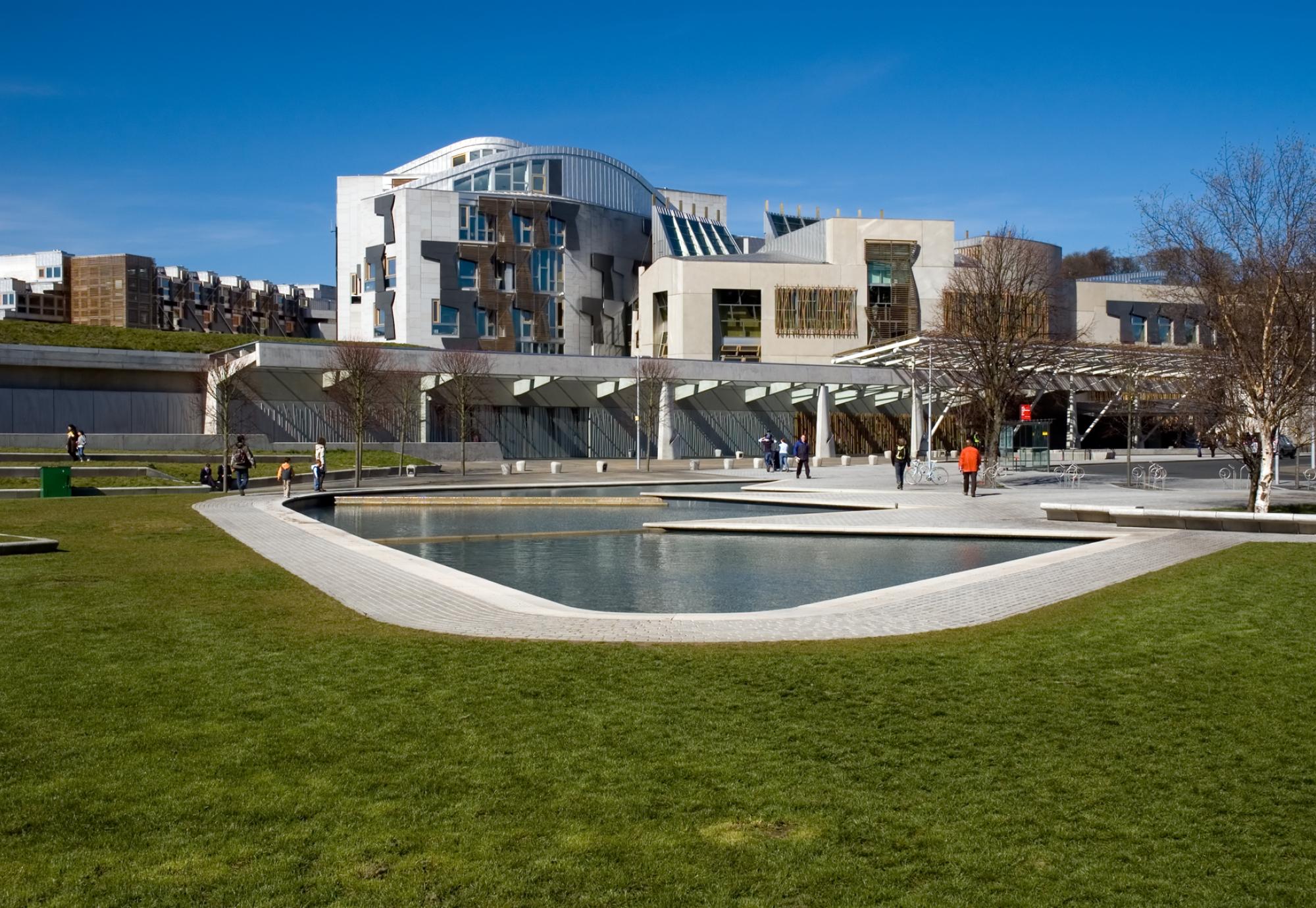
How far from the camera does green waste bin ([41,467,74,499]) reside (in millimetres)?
27359

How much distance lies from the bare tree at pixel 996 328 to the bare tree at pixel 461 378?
19720mm

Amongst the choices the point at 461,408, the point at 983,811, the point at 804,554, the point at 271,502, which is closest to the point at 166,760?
the point at 983,811

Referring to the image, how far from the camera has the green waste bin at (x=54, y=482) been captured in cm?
2736

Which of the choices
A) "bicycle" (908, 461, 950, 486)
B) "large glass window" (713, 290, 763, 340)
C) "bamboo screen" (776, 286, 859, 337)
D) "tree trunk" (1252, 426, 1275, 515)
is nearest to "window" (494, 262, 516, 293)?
"large glass window" (713, 290, 763, 340)

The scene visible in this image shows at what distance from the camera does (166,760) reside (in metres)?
5.96

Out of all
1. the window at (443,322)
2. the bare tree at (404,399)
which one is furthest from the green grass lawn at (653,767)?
the window at (443,322)

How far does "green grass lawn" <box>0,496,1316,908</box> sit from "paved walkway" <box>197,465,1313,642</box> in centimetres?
72

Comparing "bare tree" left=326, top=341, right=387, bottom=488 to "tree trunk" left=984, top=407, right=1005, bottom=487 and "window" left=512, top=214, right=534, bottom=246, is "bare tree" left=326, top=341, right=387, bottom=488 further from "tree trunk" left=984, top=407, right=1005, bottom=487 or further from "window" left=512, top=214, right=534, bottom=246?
"window" left=512, top=214, right=534, bottom=246

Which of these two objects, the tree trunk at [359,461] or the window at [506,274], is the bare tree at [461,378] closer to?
the tree trunk at [359,461]

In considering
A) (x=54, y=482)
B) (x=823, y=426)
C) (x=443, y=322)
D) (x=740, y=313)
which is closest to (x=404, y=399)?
(x=54, y=482)

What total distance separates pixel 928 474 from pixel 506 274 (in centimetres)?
4237

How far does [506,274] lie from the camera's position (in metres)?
73.5

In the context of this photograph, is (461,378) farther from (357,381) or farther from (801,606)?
(801,606)

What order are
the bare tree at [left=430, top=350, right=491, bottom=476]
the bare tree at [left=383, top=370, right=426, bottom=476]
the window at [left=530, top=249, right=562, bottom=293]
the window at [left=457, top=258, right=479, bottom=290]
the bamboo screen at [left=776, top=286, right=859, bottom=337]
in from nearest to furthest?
the bare tree at [left=430, top=350, right=491, bottom=476] < the bare tree at [left=383, top=370, right=426, bottom=476] < the bamboo screen at [left=776, top=286, right=859, bottom=337] < the window at [left=457, top=258, right=479, bottom=290] < the window at [left=530, top=249, right=562, bottom=293]
